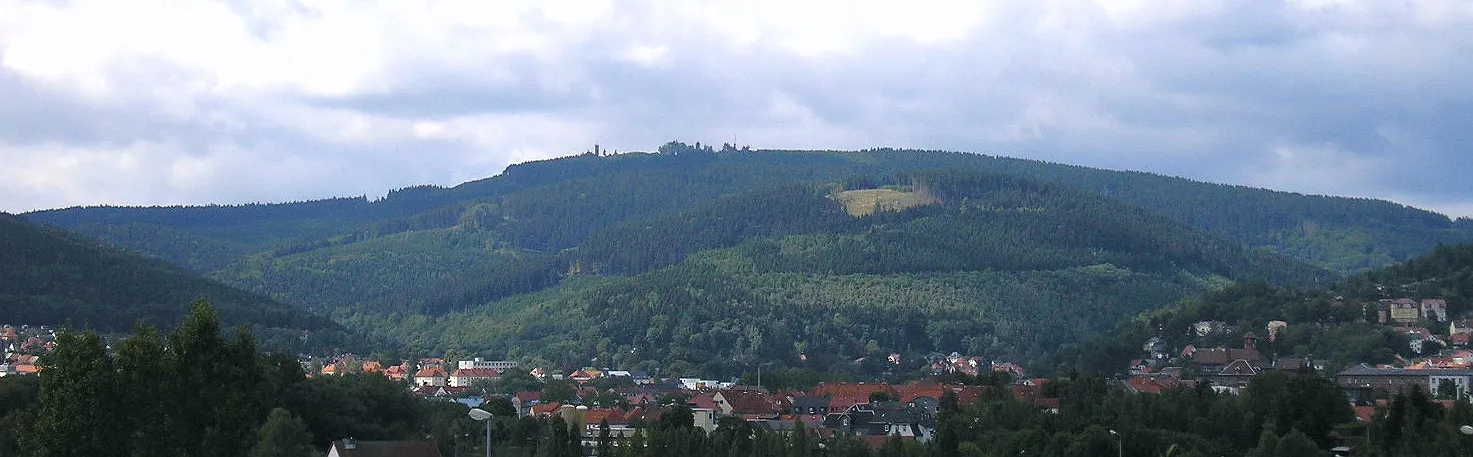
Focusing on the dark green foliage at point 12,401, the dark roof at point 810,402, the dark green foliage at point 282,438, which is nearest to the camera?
the dark green foliage at point 282,438

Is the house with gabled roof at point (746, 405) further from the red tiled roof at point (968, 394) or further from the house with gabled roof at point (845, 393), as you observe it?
the red tiled roof at point (968, 394)

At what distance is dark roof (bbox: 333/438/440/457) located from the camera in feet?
296

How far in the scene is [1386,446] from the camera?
307 ft

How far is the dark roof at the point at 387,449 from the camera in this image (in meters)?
90.3

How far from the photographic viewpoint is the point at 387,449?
9238 cm

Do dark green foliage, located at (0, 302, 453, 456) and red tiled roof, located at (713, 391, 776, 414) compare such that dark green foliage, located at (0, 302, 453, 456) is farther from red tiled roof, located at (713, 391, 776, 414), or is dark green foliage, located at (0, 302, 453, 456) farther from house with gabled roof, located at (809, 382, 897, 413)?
house with gabled roof, located at (809, 382, 897, 413)

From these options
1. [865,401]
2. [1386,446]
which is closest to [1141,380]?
[865,401]

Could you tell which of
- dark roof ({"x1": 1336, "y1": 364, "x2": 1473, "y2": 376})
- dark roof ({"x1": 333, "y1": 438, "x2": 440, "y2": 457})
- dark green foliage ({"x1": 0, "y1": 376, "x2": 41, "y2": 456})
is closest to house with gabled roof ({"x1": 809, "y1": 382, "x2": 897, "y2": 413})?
dark roof ({"x1": 1336, "y1": 364, "x2": 1473, "y2": 376})

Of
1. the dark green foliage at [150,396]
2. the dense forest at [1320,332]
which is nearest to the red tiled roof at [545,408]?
the dense forest at [1320,332]

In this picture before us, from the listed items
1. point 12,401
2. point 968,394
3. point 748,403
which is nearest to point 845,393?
point 748,403

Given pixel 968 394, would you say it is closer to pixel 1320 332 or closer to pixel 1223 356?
pixel 1223 356

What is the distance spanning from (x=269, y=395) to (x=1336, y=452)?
47.1m

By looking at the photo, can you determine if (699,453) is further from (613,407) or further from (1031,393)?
(613,407)

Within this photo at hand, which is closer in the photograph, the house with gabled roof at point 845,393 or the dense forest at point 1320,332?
the house with gabled roof at point 845,393
